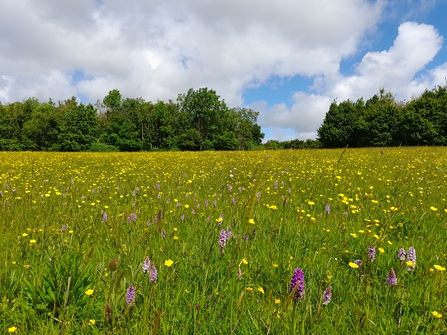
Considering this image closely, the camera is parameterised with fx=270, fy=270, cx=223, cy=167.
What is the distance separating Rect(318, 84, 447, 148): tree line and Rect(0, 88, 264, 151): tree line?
16.6 meters

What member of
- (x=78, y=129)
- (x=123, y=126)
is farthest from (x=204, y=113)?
(x=78, y=129)

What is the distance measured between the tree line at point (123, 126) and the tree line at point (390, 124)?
1656cm

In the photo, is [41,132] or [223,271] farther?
[41,132]

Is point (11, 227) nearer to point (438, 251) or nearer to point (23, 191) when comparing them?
point (23, 191)

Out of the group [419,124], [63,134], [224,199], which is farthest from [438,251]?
[63,134]

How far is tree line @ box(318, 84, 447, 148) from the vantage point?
35812 mm

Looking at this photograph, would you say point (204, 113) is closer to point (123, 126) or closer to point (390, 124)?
point (123, 126)

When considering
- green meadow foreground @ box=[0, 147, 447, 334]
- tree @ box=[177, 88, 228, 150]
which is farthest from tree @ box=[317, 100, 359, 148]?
green meadow foreground @ box=[0, 147, 447, 334]

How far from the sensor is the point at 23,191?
16.7ft

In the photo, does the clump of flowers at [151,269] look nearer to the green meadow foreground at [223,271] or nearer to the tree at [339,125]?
the green meadow foreground at [223,271]

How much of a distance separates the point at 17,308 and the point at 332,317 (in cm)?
204

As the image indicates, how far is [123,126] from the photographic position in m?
55.7

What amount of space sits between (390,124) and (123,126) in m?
48.2

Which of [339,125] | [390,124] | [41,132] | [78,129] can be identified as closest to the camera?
[390,124]
